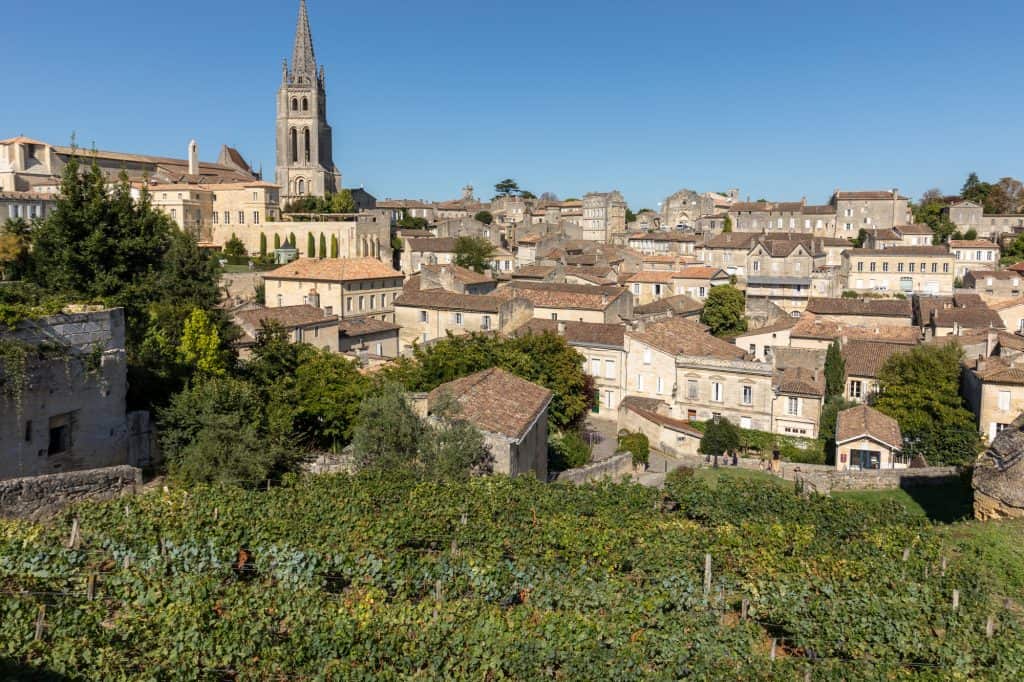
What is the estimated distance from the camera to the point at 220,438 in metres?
15.4

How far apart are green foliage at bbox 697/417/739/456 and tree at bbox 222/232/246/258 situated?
45.8 meters

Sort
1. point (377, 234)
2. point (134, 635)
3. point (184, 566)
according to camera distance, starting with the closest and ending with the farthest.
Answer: point (134, 635)
point (184, 566)
point (377, 234)

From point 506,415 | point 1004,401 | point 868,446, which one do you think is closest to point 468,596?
point 506,415

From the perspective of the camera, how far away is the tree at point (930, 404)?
1149 inches

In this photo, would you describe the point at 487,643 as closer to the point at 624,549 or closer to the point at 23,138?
the point at 624,549

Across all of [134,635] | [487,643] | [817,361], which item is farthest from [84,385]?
[817,361]

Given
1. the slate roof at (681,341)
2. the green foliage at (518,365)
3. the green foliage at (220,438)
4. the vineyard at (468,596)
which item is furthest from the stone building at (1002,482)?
the slate roof at (681,341)

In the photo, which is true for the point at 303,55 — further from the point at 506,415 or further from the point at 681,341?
the point at 506,415

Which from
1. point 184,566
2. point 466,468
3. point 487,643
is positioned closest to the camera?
point 487,643

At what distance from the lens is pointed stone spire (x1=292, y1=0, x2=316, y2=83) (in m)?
89.2

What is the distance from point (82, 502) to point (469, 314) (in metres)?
32.8

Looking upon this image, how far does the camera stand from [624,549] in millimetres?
12234

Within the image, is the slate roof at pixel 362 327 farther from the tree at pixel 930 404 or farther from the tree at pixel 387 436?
the tree at pixel 930 404

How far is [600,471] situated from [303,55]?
3077 inches
